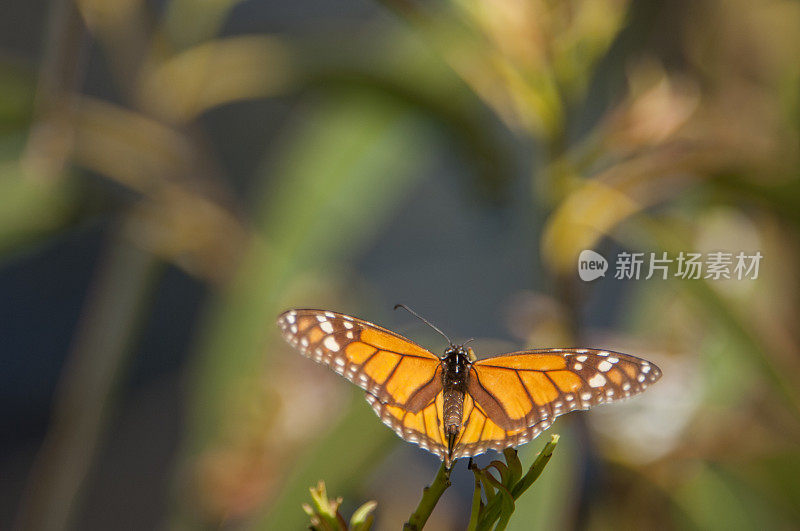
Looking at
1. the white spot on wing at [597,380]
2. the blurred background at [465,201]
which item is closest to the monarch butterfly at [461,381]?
the white spot on wing at [597,380]

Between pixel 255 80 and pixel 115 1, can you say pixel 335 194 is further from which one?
pixel 115 1

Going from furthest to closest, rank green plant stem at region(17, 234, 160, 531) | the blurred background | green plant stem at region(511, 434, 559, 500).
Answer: green plant stem at region(17, 234, 160, 531), the blurred background, green plant stem at region(511, 434, 559, 500)

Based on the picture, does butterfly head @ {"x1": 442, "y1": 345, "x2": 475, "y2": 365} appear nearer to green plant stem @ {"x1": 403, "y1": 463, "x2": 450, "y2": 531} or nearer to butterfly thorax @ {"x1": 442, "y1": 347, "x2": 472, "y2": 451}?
butterfly thorax @ {"x1": 442, "y1": 347, "x2": 472, "y2": 451}

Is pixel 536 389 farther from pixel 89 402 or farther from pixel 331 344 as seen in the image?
pixel 89 402

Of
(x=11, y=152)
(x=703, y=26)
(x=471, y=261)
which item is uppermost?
(x=703, y=26)

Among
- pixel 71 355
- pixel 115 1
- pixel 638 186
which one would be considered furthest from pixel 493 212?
pixel 71 355

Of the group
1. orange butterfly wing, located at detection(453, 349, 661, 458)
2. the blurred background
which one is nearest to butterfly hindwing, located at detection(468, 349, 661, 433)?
orange butterfly wing, located at detection(453, 349, 661, 458)
